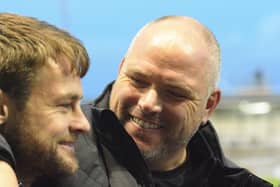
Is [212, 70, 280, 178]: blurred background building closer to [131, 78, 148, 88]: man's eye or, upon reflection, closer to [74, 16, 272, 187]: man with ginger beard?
[74, 16, 272, 187]: man with ginger beard

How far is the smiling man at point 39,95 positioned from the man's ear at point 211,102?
1.66ft

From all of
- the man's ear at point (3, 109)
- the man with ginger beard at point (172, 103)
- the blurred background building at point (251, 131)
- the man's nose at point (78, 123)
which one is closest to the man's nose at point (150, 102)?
the man with ginger beard at point (172, 103)

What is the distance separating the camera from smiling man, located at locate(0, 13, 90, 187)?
88cm

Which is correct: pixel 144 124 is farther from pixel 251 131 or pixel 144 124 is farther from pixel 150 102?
pixel 251 131

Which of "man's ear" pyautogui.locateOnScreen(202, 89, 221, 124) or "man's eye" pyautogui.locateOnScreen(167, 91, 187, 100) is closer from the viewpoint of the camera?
"man's eye" pyautogui.locateOnScreen(167, 91, 187, 100)

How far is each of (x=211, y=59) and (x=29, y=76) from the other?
543mm

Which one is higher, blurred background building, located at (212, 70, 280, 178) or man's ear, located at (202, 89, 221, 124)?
man's ear, located at (202, 89, 221, 124)

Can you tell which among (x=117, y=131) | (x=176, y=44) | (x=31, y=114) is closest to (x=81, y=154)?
(x=117, y=131)

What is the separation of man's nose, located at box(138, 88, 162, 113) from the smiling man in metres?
0.30

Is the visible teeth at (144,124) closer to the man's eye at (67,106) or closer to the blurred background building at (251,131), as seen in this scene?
the man's eye at (67,106)

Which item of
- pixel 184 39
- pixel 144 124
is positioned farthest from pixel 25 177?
pixel 184 39

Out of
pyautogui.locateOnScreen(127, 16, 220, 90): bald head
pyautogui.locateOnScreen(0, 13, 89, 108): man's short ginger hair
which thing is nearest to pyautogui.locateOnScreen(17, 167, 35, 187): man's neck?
pyautogui.locateOnScreen(0, 13, 89, 108): man's short ginger hair

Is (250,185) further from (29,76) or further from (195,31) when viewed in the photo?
(29,76)

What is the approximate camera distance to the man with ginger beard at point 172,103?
4.09 ft
